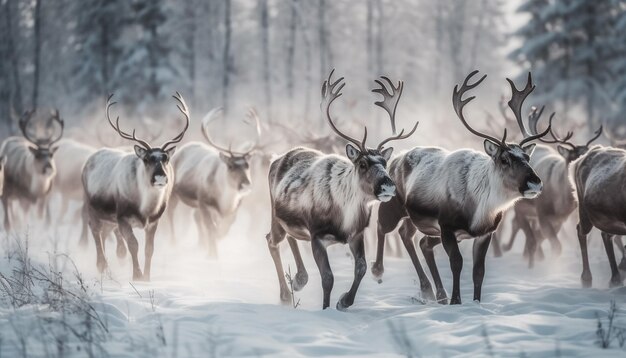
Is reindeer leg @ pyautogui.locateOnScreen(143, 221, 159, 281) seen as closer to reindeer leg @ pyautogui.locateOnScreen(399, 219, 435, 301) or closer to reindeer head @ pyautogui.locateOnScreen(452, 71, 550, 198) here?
reindeer leg @ pyautogui.locateOnScreen(399, 219, 435, 301)

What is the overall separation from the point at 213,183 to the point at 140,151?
330 centimetres

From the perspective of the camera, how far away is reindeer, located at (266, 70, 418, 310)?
281 inches

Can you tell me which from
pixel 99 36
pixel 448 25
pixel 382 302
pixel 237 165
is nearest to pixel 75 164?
pixel 237 165

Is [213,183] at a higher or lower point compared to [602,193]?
lower

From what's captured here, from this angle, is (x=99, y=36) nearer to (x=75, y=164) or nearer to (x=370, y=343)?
(x=75, y=164)

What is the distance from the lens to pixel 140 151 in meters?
9.15

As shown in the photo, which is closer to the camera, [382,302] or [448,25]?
[382,302]

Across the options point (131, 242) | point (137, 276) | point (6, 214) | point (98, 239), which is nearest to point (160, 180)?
point (131, 242)

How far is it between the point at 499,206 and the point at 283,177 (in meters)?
2.40

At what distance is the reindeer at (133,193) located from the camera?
9047 mm

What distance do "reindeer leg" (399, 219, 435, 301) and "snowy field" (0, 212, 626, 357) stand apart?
30cm

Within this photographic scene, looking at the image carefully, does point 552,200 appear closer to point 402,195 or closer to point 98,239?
point 402,195

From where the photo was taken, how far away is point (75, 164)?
15.3 meters

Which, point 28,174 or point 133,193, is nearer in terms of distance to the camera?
point 133,193
